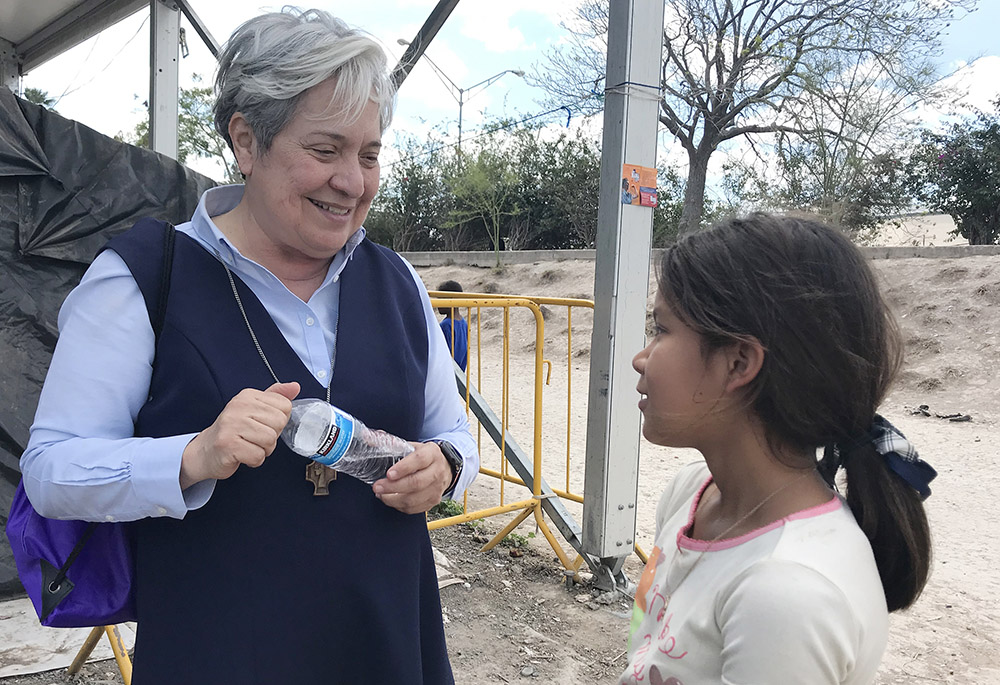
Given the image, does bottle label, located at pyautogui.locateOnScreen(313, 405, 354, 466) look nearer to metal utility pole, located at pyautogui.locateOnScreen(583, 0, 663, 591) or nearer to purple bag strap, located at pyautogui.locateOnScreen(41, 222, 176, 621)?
purple bag strap, located at pyautogui.locateOnScreen(41, 222, 176, 621)

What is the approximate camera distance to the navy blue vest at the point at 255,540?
4.42 ft

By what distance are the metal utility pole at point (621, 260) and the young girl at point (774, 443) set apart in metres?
2.37

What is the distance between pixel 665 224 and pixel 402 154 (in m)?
10.5

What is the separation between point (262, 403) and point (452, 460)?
0.49m

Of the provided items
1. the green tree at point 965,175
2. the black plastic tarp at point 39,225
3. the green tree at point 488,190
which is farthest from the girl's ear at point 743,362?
the green tree at point 488,190

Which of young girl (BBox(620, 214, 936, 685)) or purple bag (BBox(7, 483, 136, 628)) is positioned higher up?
young girl (BBox(620, 214, 936, 685))

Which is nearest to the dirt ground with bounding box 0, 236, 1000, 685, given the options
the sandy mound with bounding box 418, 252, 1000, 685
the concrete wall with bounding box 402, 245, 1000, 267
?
the sandy mound with bounding box 418, 252, 1000, 685

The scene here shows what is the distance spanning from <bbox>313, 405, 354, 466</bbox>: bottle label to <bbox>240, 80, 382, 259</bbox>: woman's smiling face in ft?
1.23

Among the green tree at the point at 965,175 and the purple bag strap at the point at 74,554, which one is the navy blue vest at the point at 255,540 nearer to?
the purple bag strap at the point at 74,554

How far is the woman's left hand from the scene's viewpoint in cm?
144

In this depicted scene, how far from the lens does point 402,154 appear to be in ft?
87.5

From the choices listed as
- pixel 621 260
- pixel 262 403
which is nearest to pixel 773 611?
pixel 262 403

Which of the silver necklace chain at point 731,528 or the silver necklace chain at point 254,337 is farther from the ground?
the silver necklace chain at point 254,337

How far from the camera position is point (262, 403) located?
1.22 meters
